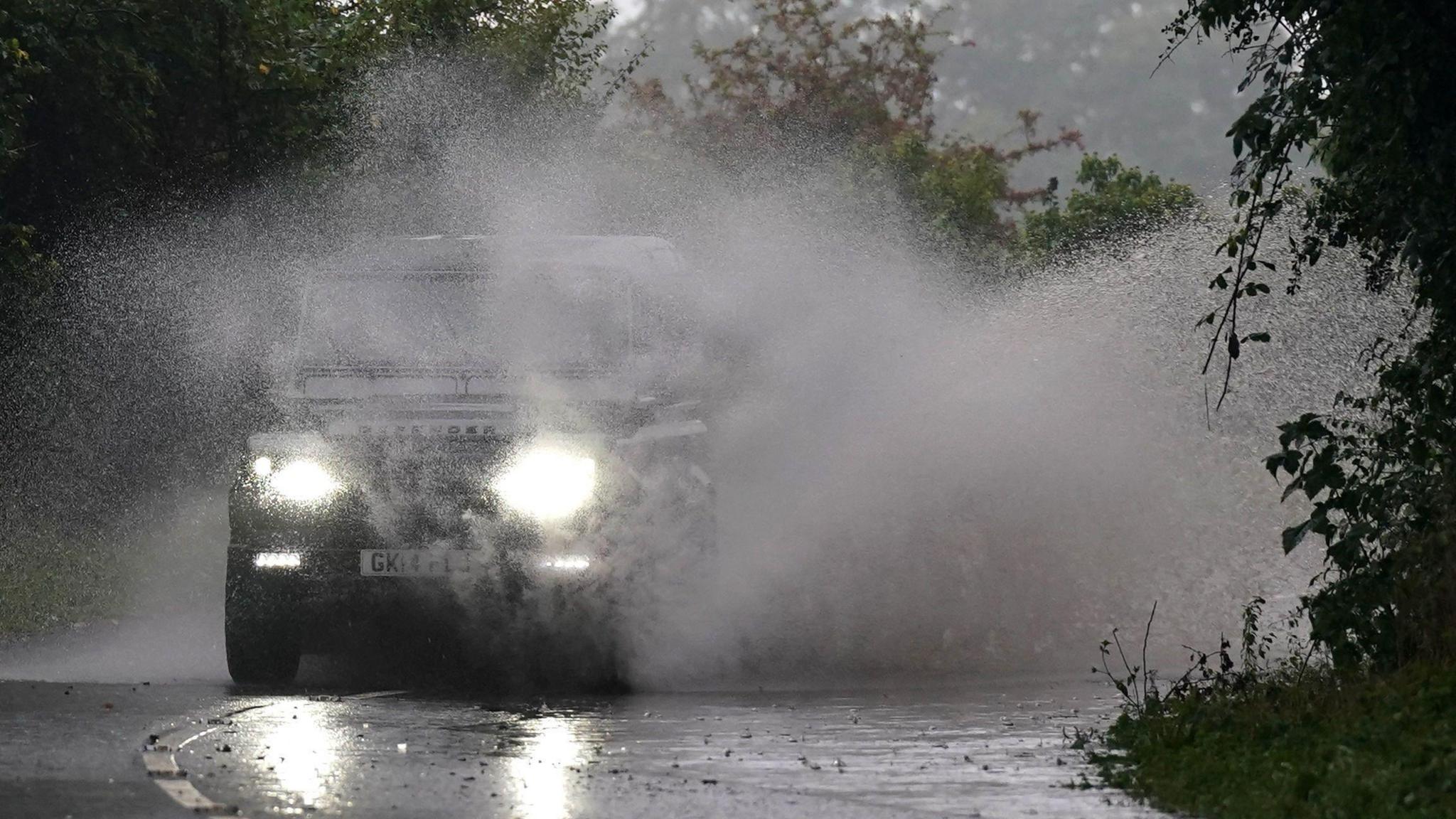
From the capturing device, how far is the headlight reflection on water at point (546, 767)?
827 centimetres

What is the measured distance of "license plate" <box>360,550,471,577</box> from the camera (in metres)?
12.6

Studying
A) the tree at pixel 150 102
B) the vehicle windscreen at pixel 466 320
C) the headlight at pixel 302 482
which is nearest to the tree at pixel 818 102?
the tree at pixel 150 102

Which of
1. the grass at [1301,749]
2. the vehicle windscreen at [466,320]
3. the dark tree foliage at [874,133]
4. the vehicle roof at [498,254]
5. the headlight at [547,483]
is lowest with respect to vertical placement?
the grass at [1301,749]

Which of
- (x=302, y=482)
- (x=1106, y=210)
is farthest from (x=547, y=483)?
(x=1106, y=210)

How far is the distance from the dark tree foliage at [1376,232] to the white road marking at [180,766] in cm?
427

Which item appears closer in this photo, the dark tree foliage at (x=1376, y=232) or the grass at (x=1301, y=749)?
the grass at (x=1301, y=749)

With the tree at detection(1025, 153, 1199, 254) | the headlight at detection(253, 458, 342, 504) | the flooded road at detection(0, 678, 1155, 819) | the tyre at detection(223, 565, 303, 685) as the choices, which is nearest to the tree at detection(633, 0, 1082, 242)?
the tree at detection(1025, 153, 1199, 254)

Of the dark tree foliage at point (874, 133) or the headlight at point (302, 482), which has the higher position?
the dark tree foliage at point (874, 133)

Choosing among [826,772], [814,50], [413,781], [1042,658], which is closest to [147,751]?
[413,781]

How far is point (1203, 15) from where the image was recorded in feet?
32.2

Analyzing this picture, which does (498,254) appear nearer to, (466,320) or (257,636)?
(466,320)

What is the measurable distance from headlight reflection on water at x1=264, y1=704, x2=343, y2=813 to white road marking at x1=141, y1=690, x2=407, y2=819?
0.82 ft

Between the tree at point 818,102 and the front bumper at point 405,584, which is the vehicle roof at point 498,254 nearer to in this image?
the front bumper at point 405,584

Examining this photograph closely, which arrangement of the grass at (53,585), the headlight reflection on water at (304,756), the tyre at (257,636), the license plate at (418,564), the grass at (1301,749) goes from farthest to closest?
the grass at (53,585) < the tyre at (257,636) < the license plate at (418,564) < the headlight reflection on water at (304,756) < the grass at (1301,749)
